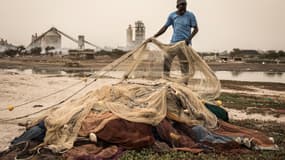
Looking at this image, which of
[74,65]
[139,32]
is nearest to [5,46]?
[74,65]

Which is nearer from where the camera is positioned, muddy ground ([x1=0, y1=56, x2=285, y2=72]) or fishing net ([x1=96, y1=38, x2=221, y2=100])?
fishing net ([x1=96, y1=38, x2=221, y2=100])

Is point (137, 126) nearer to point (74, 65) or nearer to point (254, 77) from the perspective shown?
point (254, 77)

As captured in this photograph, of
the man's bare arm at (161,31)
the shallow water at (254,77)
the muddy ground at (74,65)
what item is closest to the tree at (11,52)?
the muddy ground at (74,65)

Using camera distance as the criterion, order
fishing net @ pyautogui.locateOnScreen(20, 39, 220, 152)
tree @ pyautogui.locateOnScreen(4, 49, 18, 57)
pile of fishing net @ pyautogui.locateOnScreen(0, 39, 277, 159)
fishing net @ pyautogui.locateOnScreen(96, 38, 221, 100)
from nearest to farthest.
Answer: pile of fishing net @ pyautogui.locateOnScreen(0, 39, 277, 159) < fishing net @ pyautogui.locateOnScreen(20, 39, 220, 152) < fishing net @ pyautogui.locateOnScreen(96, 38, 221, 100) < tree @ pyautogui.locateOnScreen(4, 49, 18, 57)

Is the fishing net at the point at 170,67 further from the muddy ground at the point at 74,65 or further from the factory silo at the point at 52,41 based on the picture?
the factory silo at the point at 52,41

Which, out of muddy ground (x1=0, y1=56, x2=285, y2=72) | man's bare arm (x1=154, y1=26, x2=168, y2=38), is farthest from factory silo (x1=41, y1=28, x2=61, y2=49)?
man's bare arm (x1=154, y1=26, x2=168, y2=38)

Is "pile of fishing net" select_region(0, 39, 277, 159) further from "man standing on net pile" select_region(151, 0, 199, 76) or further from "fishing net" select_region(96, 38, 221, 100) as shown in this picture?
"man standing on net pile" select_region(151, 0, 199, 76)

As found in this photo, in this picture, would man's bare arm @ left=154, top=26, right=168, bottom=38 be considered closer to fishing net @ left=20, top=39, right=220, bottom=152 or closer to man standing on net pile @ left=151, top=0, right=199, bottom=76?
man standing on net pile @ left=151, top=0, right=199, bottom=76

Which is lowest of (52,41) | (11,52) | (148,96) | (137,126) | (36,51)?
(137,126)

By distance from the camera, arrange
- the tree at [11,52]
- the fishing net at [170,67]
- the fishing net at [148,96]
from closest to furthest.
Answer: the fishing net at [148,96], the fishing net at [170,67], the tree at [11,52]

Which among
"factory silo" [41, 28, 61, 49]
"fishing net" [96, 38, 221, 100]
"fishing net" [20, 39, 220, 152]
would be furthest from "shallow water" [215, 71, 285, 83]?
"factory silo" [41, 28, 61, 49]

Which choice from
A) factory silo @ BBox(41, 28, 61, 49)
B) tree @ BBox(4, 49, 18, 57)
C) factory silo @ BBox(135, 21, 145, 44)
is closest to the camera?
factory silo @ BBox(135, 21, 145, 44)

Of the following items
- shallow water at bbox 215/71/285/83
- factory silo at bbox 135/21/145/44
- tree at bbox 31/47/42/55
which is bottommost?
shallow water at bbox 215/71/285/83

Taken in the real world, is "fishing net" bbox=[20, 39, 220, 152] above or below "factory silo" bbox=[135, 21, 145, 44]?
below
